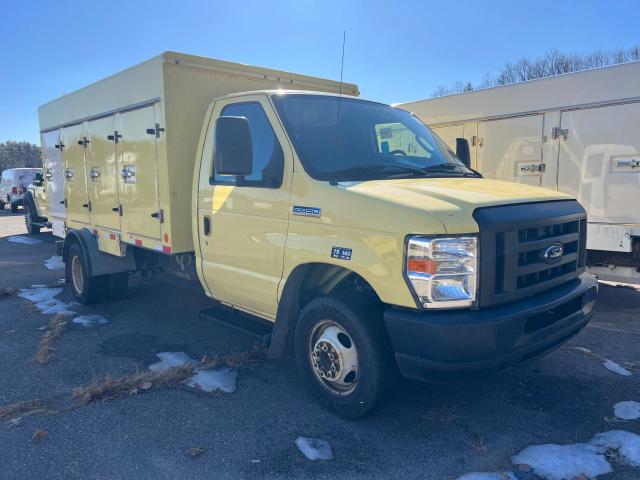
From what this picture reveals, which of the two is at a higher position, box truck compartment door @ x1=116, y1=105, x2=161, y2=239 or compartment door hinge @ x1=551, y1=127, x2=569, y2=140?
compartment door hinge @ x1=551, y1=127, x2=569, y2=140

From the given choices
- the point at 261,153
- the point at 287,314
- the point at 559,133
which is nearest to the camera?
the point at 287,314

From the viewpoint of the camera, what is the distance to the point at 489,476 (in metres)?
3.06

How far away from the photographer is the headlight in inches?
122

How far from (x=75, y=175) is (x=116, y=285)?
1644mm

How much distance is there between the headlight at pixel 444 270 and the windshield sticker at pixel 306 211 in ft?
2.63

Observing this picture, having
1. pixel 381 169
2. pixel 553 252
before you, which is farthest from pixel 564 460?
pixel 381 169

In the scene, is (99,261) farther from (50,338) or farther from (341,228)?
(341,228)

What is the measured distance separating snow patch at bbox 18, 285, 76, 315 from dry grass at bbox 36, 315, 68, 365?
372 mm

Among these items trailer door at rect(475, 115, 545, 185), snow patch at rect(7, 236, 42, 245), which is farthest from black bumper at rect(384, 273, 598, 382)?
snow patch at rect(7, 236, 42, 245)

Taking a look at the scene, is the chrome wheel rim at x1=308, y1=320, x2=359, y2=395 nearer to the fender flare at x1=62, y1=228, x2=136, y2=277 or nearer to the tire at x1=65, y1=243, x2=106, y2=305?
the fender flare at x1=62, y1=228, x2=136, y2=277

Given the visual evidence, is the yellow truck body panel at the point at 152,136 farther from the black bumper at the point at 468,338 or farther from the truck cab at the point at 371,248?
the black bumper at the point at 468,338

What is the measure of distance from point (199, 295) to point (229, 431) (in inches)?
159

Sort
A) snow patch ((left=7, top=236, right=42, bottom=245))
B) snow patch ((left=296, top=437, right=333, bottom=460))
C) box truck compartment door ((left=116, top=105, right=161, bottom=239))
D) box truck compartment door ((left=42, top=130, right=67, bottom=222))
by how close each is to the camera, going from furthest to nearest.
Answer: snow patch ((left=7, top=236, right=42, bottom=245)), box truck compartment door ((left=42, top=130, right=67, bottom=222)), box truck compartment door ((left=116, top=105, right=161, bottom=239)), snow patch ((left=296, top=437, right=333, bottom=460))

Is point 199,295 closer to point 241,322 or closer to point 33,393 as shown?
point 241,322
